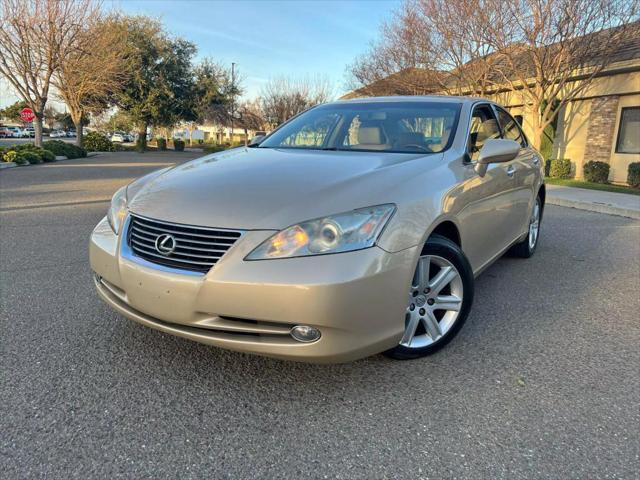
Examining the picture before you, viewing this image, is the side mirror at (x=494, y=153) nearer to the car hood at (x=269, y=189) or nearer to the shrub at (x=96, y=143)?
the car hood at (x=269, y=189)

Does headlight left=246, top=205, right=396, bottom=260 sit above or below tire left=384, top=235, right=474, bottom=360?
above

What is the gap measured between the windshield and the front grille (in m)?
1.47

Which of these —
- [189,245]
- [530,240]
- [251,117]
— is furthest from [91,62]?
[189,245]

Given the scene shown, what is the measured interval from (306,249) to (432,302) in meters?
0.99

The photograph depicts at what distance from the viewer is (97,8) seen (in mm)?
20422

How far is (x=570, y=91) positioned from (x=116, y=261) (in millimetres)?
16366

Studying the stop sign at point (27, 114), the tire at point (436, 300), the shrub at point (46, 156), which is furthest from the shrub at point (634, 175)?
the stop sign at point (27, 114)

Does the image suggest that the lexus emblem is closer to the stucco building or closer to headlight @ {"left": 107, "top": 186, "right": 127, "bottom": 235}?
headlight @ {"left": 107, "top": 186, "right": 127, "bottom": 235}

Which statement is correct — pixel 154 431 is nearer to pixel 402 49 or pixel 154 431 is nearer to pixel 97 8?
pixel 402 49

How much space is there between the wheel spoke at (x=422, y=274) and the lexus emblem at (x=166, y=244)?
1.29 metres

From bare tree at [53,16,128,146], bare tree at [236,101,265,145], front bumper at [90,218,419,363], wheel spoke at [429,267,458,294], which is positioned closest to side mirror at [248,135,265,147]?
front bumper at [90,218,419,363]

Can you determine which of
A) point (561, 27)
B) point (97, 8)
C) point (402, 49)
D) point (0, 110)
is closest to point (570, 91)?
point (561, 27)

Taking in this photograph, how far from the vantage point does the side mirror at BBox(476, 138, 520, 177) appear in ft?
9.94

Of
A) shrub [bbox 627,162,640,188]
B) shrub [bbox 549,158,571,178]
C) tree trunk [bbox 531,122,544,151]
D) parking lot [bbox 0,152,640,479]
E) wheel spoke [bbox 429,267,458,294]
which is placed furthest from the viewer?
shrub [bbox 549,158,571,178]
